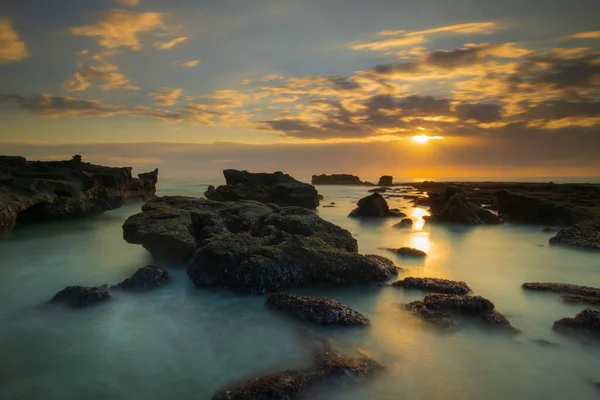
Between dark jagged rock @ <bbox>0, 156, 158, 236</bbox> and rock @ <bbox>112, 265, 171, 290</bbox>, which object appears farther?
dark jagged rock @ <bbox>0, 156, 158, 236</bbox>

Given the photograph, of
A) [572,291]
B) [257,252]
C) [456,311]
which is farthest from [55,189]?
[572,291]

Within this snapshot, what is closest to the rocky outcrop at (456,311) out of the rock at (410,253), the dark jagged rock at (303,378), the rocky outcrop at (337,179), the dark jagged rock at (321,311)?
the dark jagged rock at (321,311)

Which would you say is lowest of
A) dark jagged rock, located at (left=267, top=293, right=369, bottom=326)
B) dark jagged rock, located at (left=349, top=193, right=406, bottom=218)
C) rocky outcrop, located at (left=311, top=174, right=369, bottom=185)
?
dark jagged rock, located at (left=267, top=293, right=369, bottom=326)

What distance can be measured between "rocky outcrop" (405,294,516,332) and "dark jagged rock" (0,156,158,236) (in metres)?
20.2

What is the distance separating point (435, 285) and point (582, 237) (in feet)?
47.9

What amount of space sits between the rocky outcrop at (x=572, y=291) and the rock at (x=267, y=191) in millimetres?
30830

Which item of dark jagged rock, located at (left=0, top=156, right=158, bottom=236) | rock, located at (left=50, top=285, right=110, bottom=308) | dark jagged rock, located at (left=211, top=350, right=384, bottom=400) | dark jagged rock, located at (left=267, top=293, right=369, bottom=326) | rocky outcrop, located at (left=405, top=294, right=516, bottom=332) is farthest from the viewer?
dark jagged rock, located at (left=0, top=156, right=158, bottom=236)

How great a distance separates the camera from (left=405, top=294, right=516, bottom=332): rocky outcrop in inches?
360

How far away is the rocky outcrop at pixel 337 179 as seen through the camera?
150250mm

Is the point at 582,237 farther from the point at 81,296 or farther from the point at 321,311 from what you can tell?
the point at 81,296

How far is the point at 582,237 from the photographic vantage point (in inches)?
811

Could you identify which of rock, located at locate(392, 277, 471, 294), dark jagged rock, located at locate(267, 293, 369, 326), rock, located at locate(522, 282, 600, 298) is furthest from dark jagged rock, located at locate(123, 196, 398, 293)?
rock, located at locate(522, 282, 600, 298)

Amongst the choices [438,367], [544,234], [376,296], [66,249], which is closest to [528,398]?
[438,367]

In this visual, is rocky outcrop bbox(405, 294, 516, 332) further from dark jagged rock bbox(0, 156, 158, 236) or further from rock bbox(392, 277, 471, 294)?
dark jagged rock bbox(0, 156, 158, 236)
